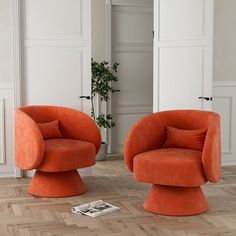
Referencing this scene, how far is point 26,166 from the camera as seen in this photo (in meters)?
4.64

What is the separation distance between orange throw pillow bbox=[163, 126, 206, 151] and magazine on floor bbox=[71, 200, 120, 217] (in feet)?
2.33

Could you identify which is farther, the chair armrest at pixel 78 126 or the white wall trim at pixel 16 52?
the white wall trim at pixel 16 52

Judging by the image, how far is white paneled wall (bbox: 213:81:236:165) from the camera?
6027 millimetres

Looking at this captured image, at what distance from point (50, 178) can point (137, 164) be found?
0.98 m

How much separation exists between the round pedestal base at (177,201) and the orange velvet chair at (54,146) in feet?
2.73

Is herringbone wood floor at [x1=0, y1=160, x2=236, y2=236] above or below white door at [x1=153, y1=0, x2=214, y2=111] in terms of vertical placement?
below

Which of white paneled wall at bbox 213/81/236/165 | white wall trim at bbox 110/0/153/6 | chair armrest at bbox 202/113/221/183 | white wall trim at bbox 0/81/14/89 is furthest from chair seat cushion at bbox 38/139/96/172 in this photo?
white wall trim at bbox 110/0/153/6

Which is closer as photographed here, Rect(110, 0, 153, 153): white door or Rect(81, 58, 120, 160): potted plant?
Rect(81, 58, 120, 160): potted plant

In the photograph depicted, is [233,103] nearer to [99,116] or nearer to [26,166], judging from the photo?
[99,116]

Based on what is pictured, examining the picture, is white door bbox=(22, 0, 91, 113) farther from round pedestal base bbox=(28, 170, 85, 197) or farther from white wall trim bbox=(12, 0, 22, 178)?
→ round pedestal base bbox=(28, 170, 85, 197)

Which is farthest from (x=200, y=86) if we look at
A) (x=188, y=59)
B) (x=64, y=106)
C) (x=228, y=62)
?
(x=64, y=106)

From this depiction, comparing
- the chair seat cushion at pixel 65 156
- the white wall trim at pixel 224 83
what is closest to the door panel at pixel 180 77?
the white wall trim at pixel 224 83

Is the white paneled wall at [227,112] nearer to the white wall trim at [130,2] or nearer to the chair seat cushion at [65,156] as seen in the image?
the white wall trim at [130,2]

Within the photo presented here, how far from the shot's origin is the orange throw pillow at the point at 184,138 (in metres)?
4.38
